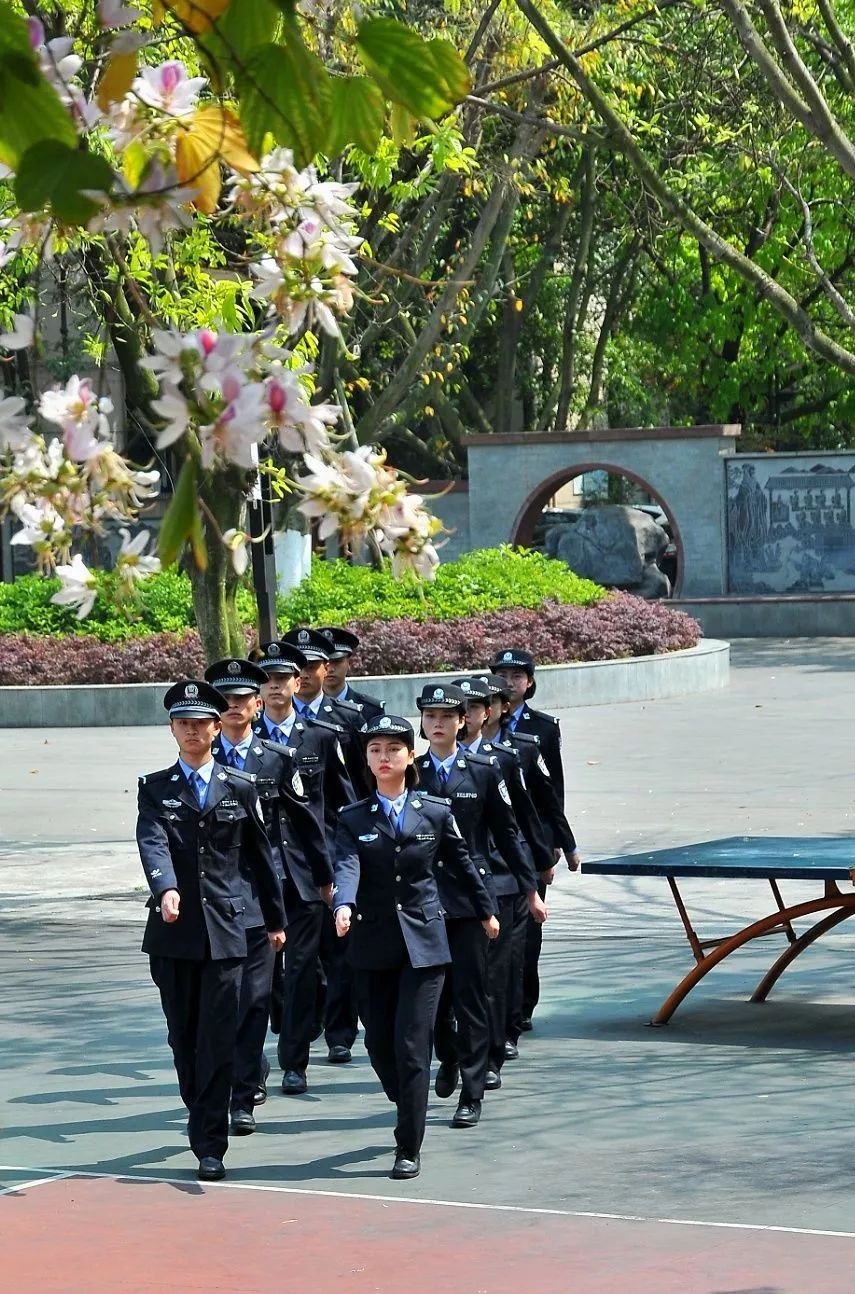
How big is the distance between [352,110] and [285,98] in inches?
8.6

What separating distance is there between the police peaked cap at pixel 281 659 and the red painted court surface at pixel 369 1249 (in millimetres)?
2808

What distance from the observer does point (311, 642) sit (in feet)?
33.7

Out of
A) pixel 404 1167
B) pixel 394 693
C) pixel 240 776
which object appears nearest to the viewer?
pixel 404 1167

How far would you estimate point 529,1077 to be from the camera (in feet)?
29.3

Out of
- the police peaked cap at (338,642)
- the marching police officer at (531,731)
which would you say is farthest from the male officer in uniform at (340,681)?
the marching police officer at (531,731)

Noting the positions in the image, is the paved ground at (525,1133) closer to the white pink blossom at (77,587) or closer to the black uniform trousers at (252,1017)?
the black uniform trousers at (252,1017)

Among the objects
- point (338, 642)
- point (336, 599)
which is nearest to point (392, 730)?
point (338, 642)

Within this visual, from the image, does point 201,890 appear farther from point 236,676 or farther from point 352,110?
point 352,110

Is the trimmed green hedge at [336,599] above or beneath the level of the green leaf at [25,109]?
Result: beneath

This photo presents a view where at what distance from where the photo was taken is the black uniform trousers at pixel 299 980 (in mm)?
8922

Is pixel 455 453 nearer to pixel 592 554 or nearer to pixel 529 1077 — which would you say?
pixel 592 554

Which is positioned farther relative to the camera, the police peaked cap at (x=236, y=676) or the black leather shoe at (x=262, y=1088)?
the police peaked cap at (x=236, y=676)

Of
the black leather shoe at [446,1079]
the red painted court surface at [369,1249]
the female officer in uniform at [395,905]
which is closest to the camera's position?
the red painted court surface at [369,1249]

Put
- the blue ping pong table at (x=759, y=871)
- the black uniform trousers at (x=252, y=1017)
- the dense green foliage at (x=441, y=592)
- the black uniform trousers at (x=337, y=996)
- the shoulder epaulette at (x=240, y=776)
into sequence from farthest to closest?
the dense green foliage at (x=441, y=592), the black uniform trousers at (x=337, y=996), the blue ping pong table at (x=759, y=871), the black uniform trousers at (x=252, y=1017), the shoulder epaulette at (x=240, y=776)
